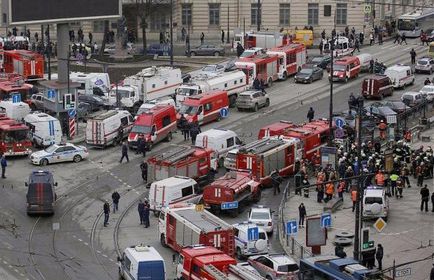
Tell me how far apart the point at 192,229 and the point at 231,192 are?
270 inches

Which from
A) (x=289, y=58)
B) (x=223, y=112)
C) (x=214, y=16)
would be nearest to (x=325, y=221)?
(x=223, y=112)

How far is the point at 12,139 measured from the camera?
72875 mm

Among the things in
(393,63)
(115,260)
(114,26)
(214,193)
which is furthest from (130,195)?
(114,26)

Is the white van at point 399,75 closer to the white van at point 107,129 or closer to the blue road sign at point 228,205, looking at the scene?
the white van at point 107,129

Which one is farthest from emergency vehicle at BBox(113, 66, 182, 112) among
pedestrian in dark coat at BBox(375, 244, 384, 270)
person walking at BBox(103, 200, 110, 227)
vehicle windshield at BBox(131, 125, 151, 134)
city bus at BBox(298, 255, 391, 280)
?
city bus at BBox(298, 255, 391, 280)

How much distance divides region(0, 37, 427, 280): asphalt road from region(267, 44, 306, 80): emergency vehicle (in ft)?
39.1

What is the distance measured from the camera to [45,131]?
246 ft

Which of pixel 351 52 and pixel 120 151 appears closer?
pixel 120 151

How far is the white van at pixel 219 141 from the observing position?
70.8m

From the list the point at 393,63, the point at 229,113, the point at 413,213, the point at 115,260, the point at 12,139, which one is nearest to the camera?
the point at 115,260

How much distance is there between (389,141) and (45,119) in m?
20.7

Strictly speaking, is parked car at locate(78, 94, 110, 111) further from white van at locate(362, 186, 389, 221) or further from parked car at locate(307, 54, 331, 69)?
white van at locate(362, 186, 389, 221)

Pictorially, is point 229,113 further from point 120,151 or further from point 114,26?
point 114,26

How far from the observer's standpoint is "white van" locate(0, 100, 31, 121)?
79688mm
